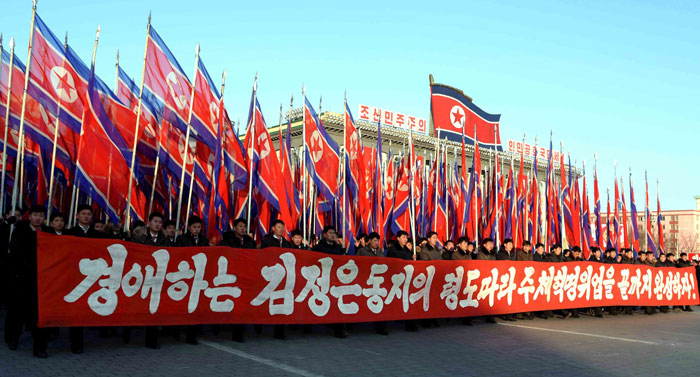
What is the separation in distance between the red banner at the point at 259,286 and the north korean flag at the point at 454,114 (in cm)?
4096

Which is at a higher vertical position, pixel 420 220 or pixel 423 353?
pixel 420 220

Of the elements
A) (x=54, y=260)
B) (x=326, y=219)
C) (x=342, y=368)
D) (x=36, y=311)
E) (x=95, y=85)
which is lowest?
(x=342, y=368)

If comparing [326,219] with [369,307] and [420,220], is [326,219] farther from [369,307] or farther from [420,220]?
[369,307]

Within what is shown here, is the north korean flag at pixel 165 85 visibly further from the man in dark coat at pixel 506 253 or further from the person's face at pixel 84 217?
the man in dark coat at pixel 506 253

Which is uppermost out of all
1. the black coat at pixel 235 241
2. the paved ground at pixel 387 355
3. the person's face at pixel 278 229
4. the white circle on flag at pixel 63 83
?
the white circle on flag at pixel 63 83

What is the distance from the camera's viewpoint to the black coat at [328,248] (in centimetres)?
1036

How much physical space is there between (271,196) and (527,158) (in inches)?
2010

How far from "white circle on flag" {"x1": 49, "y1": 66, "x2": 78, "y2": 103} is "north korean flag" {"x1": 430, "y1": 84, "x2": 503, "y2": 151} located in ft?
142

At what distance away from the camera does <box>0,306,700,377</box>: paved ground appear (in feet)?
23.0

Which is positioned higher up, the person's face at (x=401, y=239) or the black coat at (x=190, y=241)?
the person's face at (x=401, y=239)

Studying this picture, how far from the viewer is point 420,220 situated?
18906 millimetres

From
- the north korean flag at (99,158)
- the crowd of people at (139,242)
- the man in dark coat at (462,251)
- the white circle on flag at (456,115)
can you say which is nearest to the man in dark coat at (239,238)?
the crowd of people at (139,242)

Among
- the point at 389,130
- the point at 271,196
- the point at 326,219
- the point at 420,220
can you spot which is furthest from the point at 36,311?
the point at 389,130

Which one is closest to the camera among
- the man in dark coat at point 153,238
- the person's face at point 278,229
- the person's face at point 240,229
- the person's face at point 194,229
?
→ the man in dark coat at point 153,238
